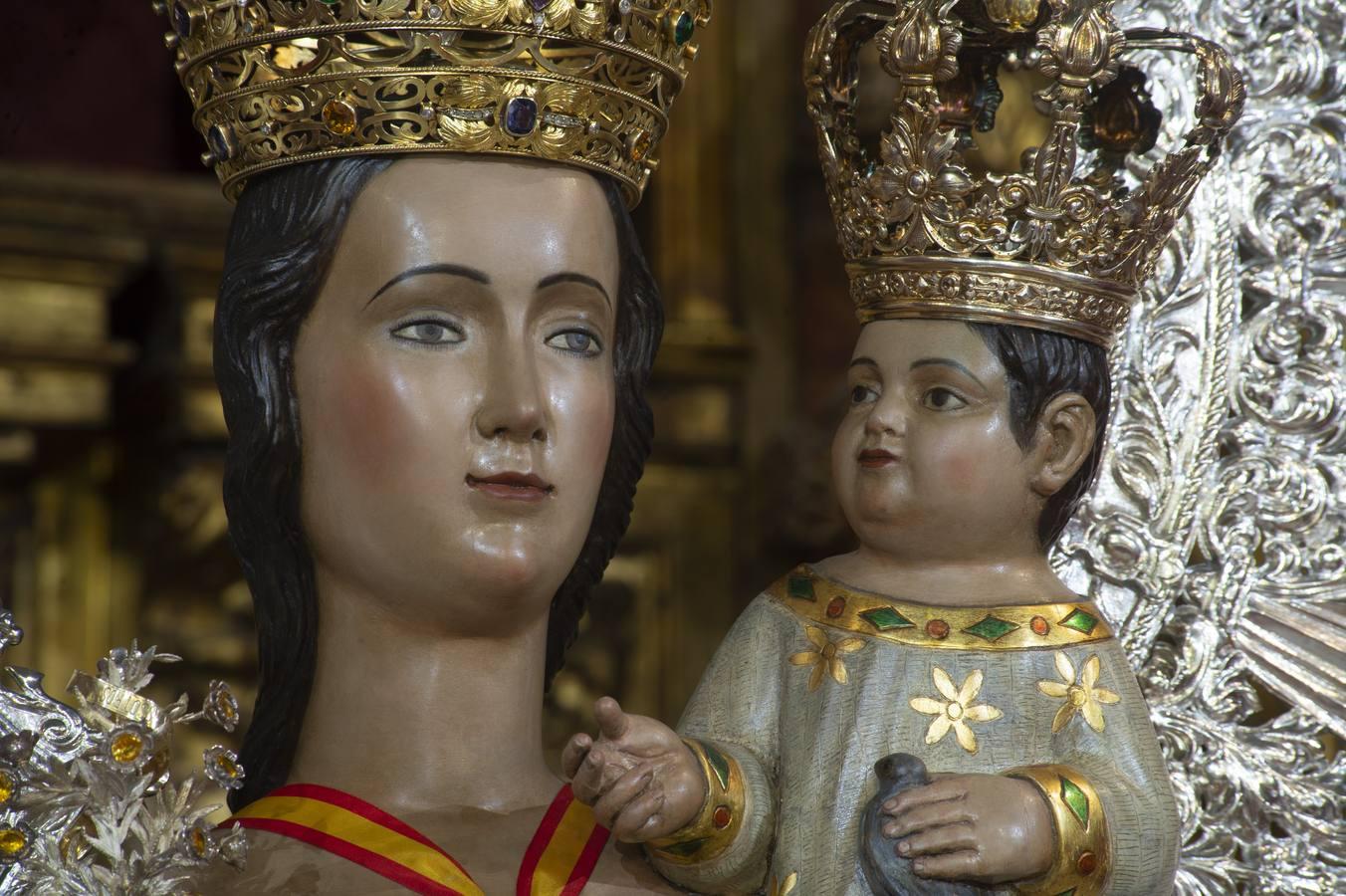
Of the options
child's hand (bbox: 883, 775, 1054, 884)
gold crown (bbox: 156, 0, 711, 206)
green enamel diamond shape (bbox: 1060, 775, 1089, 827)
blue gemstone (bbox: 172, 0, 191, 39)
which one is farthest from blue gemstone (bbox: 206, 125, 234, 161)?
green enamel diamond shape (bbox: 1060, 775, 1089, 827)

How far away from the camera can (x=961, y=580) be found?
2.20m

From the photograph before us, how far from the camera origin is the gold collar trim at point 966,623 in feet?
7.10

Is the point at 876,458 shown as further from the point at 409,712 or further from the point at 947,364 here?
the point at 409,712

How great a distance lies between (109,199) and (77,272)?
0.18 metres

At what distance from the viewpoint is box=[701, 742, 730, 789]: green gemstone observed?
2121 mm

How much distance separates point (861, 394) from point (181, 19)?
0.81 meters

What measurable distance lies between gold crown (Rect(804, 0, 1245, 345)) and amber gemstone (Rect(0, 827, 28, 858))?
98 centimetres

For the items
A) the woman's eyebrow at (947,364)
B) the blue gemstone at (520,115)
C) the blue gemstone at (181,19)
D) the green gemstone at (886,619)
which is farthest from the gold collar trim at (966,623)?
the blue gemstone at (181,19)

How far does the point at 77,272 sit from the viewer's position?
4.26 metres

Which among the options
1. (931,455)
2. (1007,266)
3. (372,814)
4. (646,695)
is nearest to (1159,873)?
(931,455)

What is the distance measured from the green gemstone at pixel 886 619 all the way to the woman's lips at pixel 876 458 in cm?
14

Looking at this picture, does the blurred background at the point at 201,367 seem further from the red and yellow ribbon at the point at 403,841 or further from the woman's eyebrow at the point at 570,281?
the woman's eyebrow at the point at 570,281

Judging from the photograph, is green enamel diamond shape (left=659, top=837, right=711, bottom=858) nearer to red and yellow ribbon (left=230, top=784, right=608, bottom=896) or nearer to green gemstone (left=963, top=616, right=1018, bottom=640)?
red and yellow ribbon (left=230, top=784, right=608, bottom=896)

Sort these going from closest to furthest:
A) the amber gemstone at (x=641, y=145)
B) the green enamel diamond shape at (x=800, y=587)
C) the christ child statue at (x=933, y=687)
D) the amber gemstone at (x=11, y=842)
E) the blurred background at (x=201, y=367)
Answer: the amber gemstone at (x=11, y=842) → the christ child statue at (x=933, y=687) → the green enamel diamond shape at (x=800, y=587) → the amber gemstone at (x=641, y=145) → the blurred background at (x=201, y=367)
